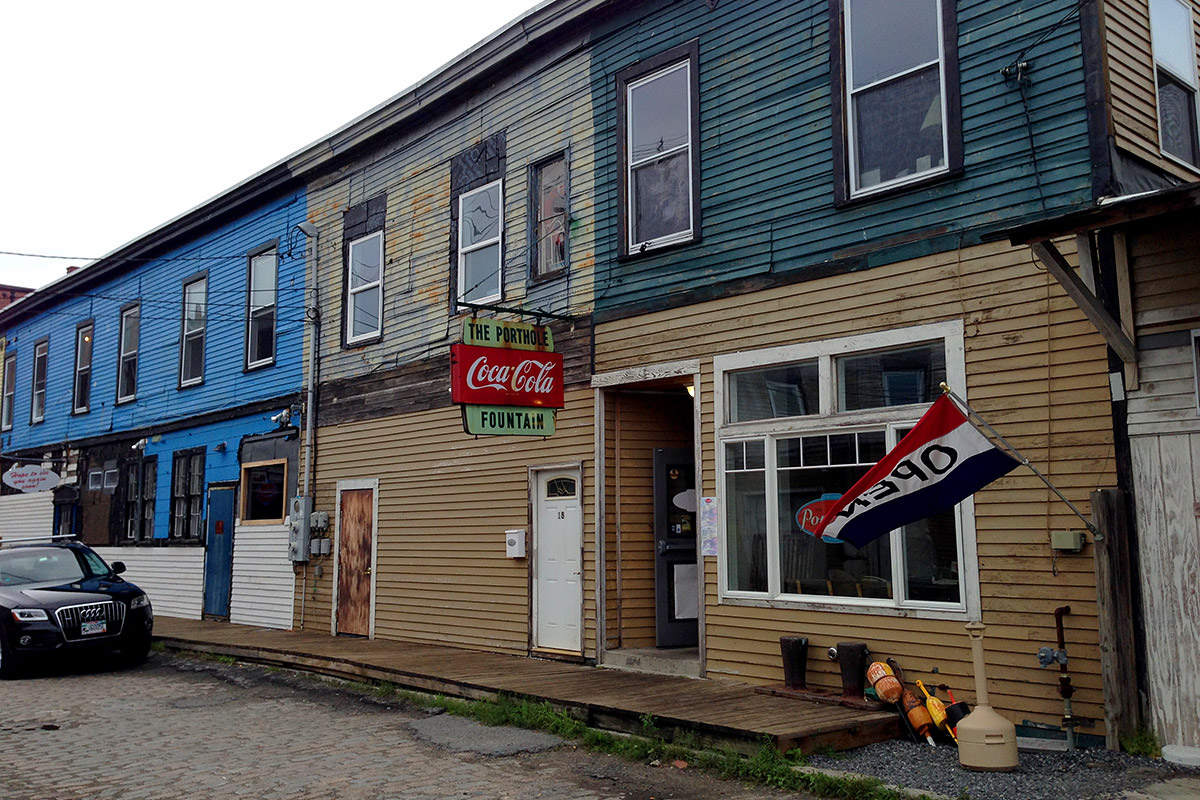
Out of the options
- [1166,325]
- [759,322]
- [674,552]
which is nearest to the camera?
[1166,325]

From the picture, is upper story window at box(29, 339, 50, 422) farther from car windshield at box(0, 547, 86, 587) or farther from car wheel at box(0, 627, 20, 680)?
car wheel at box(0, 627, 20, 680)

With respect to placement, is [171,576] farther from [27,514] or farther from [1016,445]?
[1016,445]

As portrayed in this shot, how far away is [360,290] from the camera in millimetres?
15453

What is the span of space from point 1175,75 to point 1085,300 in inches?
123

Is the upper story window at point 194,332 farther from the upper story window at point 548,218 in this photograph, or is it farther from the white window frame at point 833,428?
the white window frame at point 833,428

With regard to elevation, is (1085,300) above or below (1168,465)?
above

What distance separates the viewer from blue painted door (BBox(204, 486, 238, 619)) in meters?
17.9

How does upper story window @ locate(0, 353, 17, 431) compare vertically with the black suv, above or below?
above

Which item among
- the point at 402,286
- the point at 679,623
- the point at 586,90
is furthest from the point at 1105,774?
the point at 402,286

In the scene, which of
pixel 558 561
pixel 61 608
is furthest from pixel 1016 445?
pixel 61 608

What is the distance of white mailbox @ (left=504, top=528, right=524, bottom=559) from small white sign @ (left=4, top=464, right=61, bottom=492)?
14.9m

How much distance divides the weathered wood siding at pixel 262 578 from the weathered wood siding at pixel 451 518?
952 millimetres

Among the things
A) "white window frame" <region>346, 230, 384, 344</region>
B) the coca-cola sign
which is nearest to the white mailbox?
the coca-cola sign

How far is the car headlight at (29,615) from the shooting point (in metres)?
12.5
